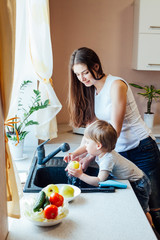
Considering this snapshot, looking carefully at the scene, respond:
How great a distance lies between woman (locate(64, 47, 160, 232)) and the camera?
183cm

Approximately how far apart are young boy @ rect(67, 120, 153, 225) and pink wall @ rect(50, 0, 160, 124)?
1.69m

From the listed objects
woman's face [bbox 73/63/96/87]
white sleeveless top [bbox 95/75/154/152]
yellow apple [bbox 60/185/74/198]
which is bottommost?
yellow apple [bbox 60/185/74/198]

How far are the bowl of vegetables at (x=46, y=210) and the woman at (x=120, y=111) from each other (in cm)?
59

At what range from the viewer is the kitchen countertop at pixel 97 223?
44.2 inches

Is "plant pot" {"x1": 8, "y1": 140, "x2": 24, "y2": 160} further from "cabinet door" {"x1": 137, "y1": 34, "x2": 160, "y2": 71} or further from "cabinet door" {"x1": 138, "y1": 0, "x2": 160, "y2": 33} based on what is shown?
"cabinet door" {"x1": 138, "y1": 0, "x2": 160, "y2": 33}

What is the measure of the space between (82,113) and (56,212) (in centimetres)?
101

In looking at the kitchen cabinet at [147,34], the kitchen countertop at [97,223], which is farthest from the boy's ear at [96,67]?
the kitchen cabinet at [147,34]

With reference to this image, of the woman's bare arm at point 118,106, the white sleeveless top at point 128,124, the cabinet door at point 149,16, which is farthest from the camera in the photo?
the cabinet door at point 149,16

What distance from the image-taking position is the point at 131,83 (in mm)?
Result: 3268

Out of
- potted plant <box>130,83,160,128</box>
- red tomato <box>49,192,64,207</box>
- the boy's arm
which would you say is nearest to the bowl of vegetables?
red tomato <box>49,192,64,207</box>

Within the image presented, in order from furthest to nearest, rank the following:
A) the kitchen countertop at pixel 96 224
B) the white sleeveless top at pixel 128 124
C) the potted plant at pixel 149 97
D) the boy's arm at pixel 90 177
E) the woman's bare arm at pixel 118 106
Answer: the potted plant at pixel 149 97, the white sleeveless top at pixel 128 124, the woman's bare arm at pixel 118 106, the boy's arm at pixel 90 177, the kitchen countertop at pixel 96 224

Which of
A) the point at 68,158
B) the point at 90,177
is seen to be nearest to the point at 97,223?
the point at 90,177

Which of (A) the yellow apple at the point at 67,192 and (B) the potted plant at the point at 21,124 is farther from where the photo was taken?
(B) the potted plant at the point at 21,124

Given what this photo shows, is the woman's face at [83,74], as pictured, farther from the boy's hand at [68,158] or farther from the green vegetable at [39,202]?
the green vegetable at [39,202]
